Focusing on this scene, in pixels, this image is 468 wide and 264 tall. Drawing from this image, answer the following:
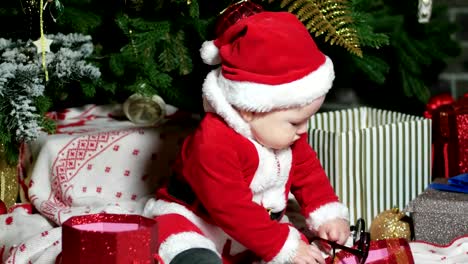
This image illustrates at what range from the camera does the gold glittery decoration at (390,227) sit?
1.64 metres

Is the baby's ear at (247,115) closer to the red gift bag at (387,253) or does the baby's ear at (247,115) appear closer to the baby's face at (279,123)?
the baby's face at (279,123)

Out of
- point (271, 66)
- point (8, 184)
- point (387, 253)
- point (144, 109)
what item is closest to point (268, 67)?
point (271, 66)

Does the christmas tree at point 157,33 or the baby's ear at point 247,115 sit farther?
the christmas tree at point 157,33

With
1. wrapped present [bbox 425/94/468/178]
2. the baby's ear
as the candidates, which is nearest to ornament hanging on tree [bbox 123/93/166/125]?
the baby's ear

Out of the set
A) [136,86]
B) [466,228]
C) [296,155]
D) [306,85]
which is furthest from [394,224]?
[136,86]

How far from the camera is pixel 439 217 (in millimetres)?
1612

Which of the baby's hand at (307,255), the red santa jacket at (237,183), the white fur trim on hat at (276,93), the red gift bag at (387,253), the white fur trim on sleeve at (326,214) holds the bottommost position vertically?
the red gift bag at (387,253)

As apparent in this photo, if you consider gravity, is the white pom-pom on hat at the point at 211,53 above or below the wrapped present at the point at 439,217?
above

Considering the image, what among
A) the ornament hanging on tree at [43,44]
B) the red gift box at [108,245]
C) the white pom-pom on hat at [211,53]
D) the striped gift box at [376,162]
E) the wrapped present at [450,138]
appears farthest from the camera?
the wrapped present at [450,138]

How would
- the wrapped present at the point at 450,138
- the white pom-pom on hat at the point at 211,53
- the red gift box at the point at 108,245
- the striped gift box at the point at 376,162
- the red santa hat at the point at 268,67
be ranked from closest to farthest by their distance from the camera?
the red gift box at the point at 108,245
the red santa hat at the point at 268,67
the white pom-pom on hat at the point at 211,53
the striped gift box at the point at 376,162
the wrapped present at the point at 450,138

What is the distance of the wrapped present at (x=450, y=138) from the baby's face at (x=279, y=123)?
0.58 metres

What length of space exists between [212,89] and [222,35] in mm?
97

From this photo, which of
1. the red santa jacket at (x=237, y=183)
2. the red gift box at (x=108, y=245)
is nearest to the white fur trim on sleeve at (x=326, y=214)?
the red santa jacket at (x=237, y=183)

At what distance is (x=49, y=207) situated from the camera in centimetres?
168
